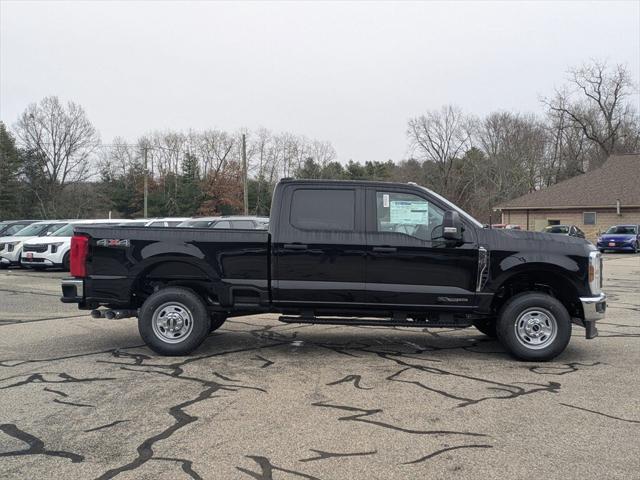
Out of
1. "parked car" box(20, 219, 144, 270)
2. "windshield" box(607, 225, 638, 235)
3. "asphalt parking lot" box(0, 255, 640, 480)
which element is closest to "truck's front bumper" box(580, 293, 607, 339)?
"asphalt parking lot" box(0, 255, 640, 480)

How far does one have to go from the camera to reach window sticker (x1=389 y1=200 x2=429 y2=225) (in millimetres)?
6844

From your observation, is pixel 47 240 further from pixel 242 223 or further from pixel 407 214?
pixel 407 214

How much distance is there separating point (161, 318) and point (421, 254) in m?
3.19

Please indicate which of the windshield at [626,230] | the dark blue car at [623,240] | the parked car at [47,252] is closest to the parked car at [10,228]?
the parked car at [47,252]

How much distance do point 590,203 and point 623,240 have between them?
963cm

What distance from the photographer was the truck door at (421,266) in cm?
670

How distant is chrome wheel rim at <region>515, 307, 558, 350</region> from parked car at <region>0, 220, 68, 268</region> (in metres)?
18.2

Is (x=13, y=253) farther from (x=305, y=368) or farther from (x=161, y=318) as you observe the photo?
(x=305, y=368)

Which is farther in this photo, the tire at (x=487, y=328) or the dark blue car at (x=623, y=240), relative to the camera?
the dark blue car at (x=623, y=240)

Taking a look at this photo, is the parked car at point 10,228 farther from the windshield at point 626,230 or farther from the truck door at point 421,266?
the windshield at point 626,230

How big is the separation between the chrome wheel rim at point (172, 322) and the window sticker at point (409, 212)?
2720mm

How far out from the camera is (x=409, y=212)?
687 centimetres

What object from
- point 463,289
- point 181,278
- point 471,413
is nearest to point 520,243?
point 463,289

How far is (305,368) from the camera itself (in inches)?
257
